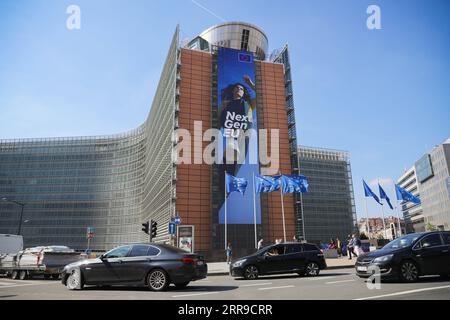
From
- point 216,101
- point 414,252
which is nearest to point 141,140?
point 216,101

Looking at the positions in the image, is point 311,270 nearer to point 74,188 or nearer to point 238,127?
point 238,127

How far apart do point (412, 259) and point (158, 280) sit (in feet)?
26.3

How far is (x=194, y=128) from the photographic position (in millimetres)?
44500

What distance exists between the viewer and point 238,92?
46.8m

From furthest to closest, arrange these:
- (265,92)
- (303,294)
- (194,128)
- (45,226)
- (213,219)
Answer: (45,226) → (265,92) → (194,128) → (213,219) → (303,294)

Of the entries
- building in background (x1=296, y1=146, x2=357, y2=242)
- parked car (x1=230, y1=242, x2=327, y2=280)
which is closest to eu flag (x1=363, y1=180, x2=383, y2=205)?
parked car (x1=230, y1=242, x2=327, y2=280)

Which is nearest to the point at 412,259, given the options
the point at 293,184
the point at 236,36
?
the point at 293,184

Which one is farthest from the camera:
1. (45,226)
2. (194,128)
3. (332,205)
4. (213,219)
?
(332,205)

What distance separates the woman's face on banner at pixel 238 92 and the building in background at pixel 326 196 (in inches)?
2389

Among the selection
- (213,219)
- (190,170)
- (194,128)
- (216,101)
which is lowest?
(213,219)

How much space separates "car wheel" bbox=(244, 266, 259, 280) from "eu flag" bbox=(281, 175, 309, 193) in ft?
59.7

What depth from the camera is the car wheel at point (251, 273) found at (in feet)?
46.5
